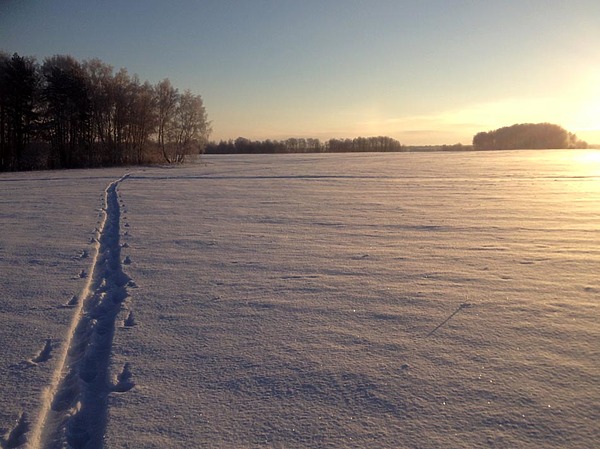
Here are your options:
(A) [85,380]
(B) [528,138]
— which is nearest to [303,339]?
(A) [85,380]

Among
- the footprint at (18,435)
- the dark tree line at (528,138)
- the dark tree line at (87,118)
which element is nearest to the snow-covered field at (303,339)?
the footprint at (18,435)

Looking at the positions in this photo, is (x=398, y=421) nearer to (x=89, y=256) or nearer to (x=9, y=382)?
(x=9, y=382)

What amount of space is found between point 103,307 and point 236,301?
1434mm

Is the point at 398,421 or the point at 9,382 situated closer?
the point at 398,421

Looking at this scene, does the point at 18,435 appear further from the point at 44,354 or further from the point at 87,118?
the point at 87,118

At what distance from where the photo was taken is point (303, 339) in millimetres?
3779

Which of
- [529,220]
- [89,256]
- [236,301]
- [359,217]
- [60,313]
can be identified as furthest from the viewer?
[359,217]

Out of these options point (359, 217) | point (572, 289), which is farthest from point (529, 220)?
point (572, 289)

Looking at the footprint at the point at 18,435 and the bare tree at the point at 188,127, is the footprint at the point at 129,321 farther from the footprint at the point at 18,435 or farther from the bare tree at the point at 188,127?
the bare tree at the point at 188,127

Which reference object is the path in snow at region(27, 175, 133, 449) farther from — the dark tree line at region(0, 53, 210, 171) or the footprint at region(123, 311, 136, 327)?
the dark tree line at region(0, 53, 210, 171)

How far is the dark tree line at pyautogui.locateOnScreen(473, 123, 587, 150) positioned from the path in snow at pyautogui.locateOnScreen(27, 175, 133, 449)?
82.7m

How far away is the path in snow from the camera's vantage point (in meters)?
2.57

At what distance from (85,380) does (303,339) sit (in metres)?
1.73

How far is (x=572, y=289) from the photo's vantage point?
4.86 metres
